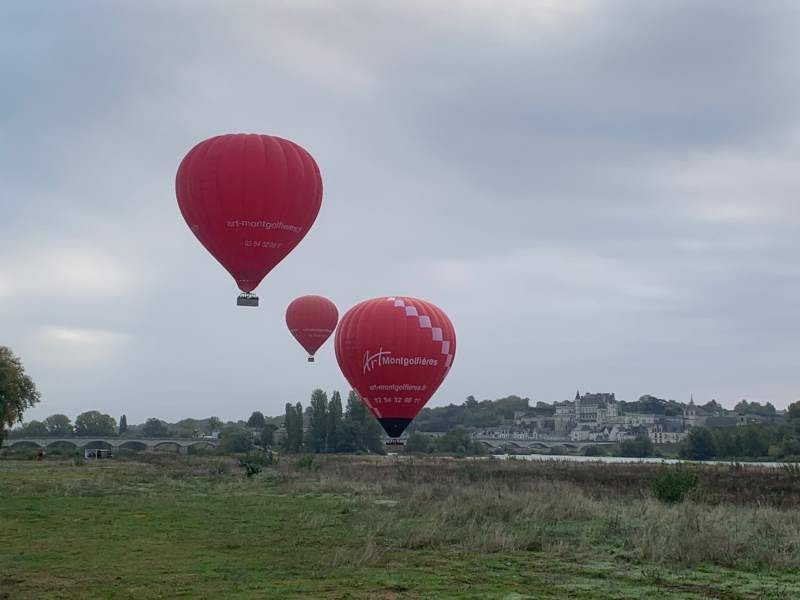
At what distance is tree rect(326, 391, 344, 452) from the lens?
13575 cm

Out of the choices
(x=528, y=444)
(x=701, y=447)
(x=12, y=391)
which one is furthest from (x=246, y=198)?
(x=528, y=444)

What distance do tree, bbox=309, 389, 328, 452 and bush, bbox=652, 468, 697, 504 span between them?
352ft

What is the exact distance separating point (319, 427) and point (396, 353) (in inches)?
3995

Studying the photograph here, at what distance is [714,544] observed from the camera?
1931 centimetres

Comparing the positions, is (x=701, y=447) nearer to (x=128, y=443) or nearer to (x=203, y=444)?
(x=203, y=444)

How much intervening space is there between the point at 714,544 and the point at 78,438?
165 m

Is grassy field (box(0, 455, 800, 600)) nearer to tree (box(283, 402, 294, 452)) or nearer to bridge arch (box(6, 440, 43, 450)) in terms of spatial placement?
tree (box(283, 402, 294, 452))

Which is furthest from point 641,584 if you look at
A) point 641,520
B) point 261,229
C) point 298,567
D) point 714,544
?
point 261,229

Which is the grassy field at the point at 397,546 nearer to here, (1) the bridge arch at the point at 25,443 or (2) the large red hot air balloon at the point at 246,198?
(2) the large red hot air balloon at the point at 246,198

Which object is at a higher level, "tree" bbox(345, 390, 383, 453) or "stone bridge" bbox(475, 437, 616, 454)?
"tree" bbox(345, 390, 383, 453)

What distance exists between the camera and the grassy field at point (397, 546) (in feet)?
52.1

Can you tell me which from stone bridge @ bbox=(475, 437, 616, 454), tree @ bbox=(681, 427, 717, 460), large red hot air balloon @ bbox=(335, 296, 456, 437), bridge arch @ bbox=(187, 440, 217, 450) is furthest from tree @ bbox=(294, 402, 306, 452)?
large red hot air balloon @ bbox=(335, 296, 456, 437)

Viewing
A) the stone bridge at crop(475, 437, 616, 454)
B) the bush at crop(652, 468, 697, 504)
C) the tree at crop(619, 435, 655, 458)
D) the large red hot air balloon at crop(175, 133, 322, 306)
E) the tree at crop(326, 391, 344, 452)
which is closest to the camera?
the bush at crop(652, 468, 697, 504)

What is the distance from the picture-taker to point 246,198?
Answer: 104ft
